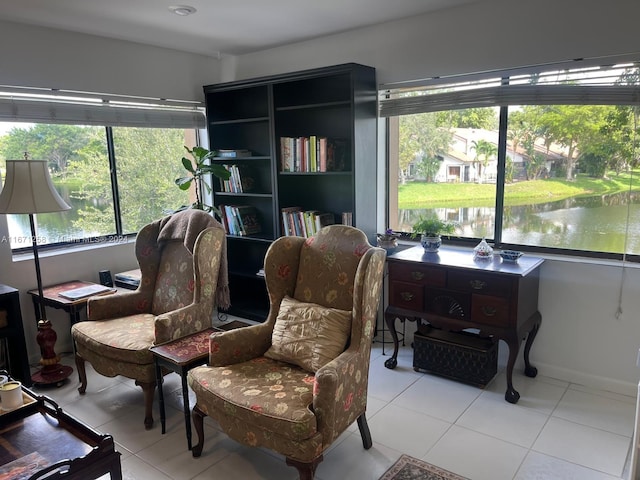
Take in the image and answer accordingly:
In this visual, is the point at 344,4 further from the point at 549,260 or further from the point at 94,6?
the point at 549,260

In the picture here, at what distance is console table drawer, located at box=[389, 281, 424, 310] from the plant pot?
0.30 m

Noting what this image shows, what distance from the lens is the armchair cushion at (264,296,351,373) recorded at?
2.21 m

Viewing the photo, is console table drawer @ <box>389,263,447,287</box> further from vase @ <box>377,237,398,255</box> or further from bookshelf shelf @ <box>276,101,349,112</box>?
bookshelf shelf @ <box>276,101,349,112</box>

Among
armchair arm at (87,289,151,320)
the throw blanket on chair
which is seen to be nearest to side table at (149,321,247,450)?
the throw blanket on chair

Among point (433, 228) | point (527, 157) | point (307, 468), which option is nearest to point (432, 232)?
point (433, 228)

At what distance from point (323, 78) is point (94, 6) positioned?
1621mm

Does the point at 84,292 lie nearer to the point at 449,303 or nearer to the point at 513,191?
the point at 449,303

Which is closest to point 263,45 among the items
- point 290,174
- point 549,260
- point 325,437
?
point 290,174

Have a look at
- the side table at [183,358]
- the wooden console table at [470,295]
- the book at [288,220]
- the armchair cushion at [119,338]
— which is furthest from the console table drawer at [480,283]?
the armchair cushion at [119,338]

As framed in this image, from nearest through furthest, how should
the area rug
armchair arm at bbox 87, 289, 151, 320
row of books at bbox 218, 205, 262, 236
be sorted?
the area rug, armchair arm at bbox 87, 289, 151, 320, row of books at bbox 218, 205, 262, 236

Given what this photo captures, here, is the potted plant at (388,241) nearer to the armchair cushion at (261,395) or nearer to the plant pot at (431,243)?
the plant pot at (431,243)

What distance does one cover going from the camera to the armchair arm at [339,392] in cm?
188

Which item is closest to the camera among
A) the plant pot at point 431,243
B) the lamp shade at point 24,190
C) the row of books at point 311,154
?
the lamp shade at point 24,190

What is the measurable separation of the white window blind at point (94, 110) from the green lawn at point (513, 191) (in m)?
2.02
